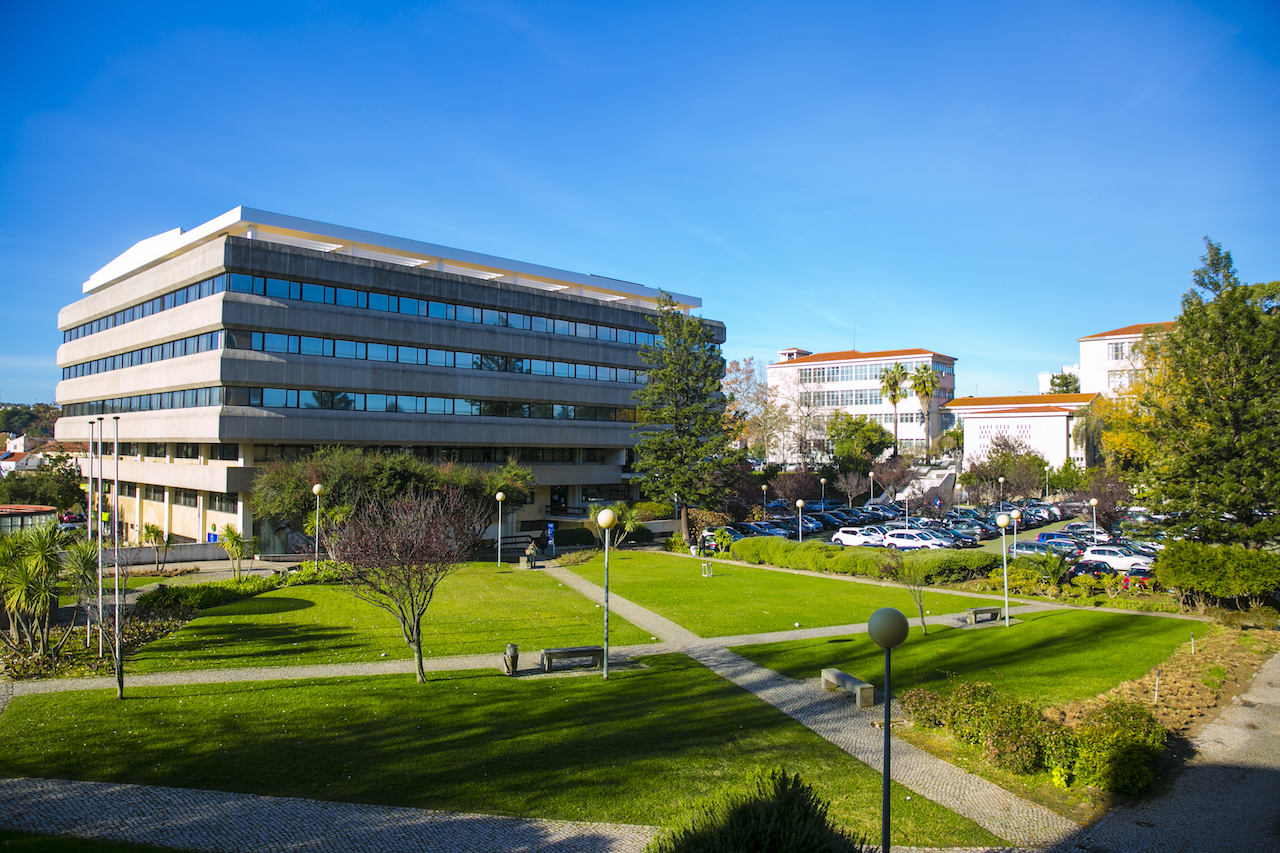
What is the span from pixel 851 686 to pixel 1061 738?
3910 millimetres

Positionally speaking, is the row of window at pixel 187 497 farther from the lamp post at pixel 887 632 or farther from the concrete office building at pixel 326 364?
the lamp post at pixel 887 632

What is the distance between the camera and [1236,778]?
454 inches

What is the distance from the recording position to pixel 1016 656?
1855 centimetres

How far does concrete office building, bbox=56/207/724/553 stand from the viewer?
Result: 38969 mm

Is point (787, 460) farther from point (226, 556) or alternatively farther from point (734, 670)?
point (734, 670)

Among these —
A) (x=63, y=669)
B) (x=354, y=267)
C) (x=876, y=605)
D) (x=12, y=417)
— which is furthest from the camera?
(x=12, y=417)

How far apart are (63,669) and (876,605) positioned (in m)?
23.1

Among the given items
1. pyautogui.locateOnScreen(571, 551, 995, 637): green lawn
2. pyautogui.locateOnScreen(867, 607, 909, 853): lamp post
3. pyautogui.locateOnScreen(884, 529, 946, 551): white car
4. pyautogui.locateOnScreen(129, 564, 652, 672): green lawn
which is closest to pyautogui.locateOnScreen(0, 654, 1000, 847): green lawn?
pyautogui.locateOnScreen(129, 564, 652, 672): green lawn

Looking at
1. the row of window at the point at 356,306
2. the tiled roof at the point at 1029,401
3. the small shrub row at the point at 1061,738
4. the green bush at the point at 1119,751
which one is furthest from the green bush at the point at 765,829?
the tiled roof at the point at 1029,401

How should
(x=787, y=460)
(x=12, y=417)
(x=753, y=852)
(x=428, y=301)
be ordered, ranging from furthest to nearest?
1. (x=12, y=417)
2. (x=787, y=460)
3. (x=428, y=301)
4. (x=753, y=852)

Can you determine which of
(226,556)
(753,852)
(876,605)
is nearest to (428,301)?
(226,556)

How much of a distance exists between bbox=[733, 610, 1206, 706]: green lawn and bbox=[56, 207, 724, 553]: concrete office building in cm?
3106

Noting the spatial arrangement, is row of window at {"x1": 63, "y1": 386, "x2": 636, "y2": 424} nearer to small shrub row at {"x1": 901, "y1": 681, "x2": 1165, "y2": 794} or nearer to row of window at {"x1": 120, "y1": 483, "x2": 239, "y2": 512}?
Result: row of window at {"x1": 120, "y1": 483, "x2": 239, "y2": 512}

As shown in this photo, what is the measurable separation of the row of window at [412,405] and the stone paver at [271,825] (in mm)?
32286
